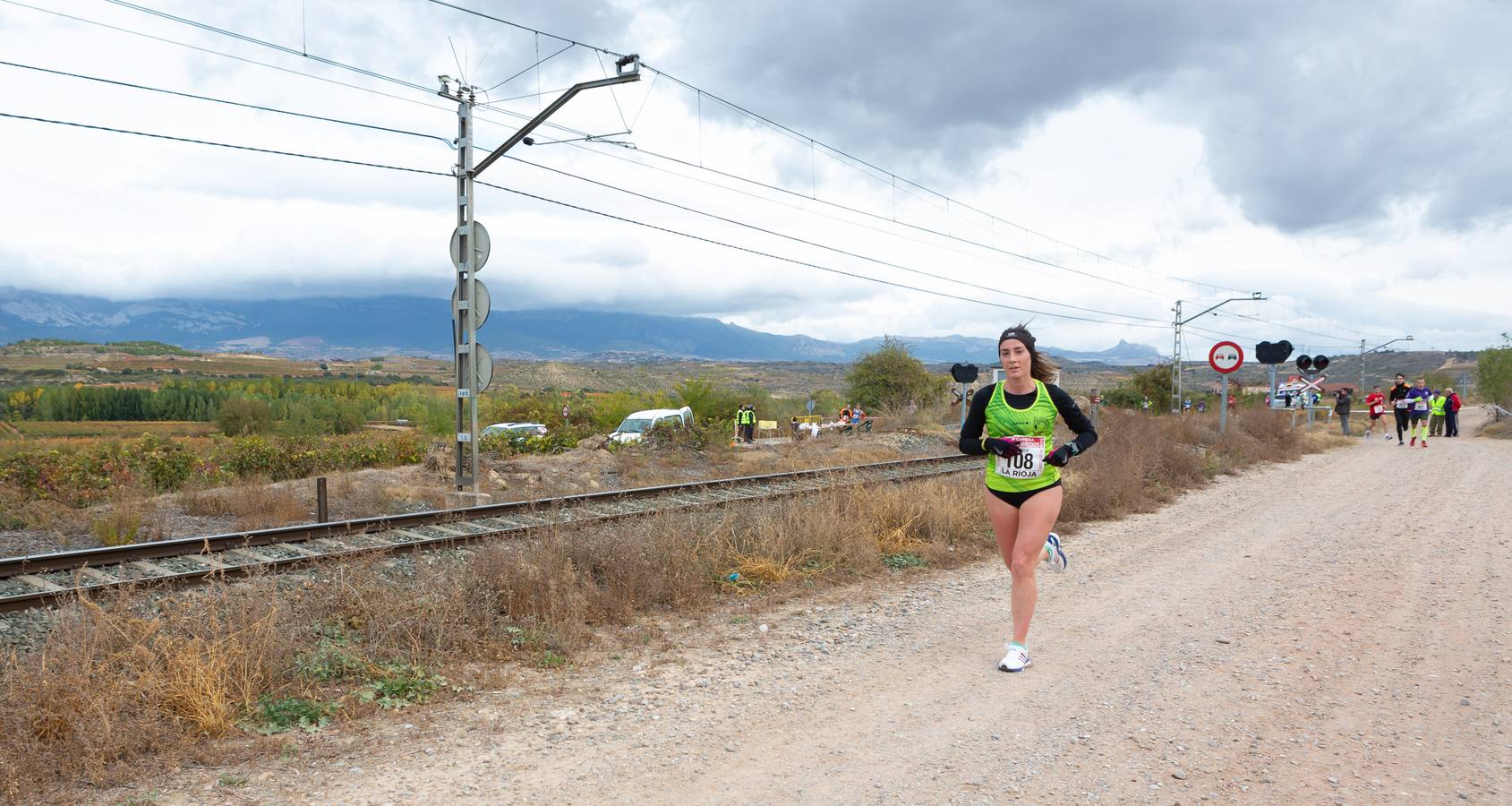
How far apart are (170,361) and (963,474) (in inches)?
4565

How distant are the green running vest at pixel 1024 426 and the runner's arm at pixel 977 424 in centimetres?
6

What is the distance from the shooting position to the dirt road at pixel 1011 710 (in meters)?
3.84

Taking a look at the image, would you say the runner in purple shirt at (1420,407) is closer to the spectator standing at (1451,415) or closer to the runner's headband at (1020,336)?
the spectator standing at (1451,415)

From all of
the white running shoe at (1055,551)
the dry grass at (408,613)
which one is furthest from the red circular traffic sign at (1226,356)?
the white running shoe at (1055,551)

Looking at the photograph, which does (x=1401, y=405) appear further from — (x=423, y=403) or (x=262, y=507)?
(x=423, y=403)

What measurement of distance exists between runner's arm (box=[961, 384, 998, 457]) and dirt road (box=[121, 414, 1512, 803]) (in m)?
1.33

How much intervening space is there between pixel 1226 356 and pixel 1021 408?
51.2 feet

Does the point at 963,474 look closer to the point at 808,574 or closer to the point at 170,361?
the point at 808,574

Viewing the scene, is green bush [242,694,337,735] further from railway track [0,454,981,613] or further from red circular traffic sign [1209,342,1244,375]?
red circular traffic sign [1209,342,1244,375]

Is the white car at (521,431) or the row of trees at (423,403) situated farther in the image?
the row of trees at (423,403)

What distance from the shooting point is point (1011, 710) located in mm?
4707

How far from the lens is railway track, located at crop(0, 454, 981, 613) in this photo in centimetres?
749

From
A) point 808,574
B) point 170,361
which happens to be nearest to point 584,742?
point 808,574

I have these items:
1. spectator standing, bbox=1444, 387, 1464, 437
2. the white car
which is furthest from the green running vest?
spectator standing, bbox=1444, 387, 1464, 437
